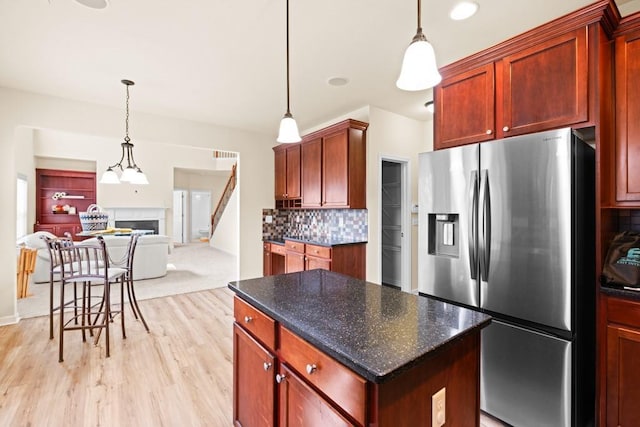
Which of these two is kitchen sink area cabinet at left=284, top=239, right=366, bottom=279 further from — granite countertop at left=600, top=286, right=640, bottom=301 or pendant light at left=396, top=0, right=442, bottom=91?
pendant light at left=396, top=0, right=442, bottom=91

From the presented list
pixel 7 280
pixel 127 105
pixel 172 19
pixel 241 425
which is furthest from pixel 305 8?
pixel 7 280

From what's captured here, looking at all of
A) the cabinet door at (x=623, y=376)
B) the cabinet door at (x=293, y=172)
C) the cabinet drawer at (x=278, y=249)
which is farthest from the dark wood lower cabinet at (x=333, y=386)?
the cabinet door at (x=293, y=172)

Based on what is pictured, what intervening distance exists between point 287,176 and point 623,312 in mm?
4156

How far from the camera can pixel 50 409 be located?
199 cm

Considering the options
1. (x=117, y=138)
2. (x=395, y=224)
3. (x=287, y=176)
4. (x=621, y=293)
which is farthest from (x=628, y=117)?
(x=117, y=138)

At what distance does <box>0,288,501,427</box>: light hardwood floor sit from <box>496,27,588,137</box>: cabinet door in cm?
191

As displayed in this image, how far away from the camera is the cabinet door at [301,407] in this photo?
98cm

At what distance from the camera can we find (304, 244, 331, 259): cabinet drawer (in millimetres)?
3650

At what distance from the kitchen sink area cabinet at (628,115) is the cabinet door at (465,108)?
2.06 ft

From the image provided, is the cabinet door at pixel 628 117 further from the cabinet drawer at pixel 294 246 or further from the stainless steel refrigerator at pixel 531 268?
the cabinet drawer at pixel 294 246

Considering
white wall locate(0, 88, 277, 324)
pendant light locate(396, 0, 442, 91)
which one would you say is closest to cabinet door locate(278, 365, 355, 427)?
pendant light locate(396, 0, 442, 91)

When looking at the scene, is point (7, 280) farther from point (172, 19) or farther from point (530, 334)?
point (530, 334)

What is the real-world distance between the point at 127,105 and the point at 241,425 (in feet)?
12.9

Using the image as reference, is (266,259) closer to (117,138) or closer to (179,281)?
(179,281)
